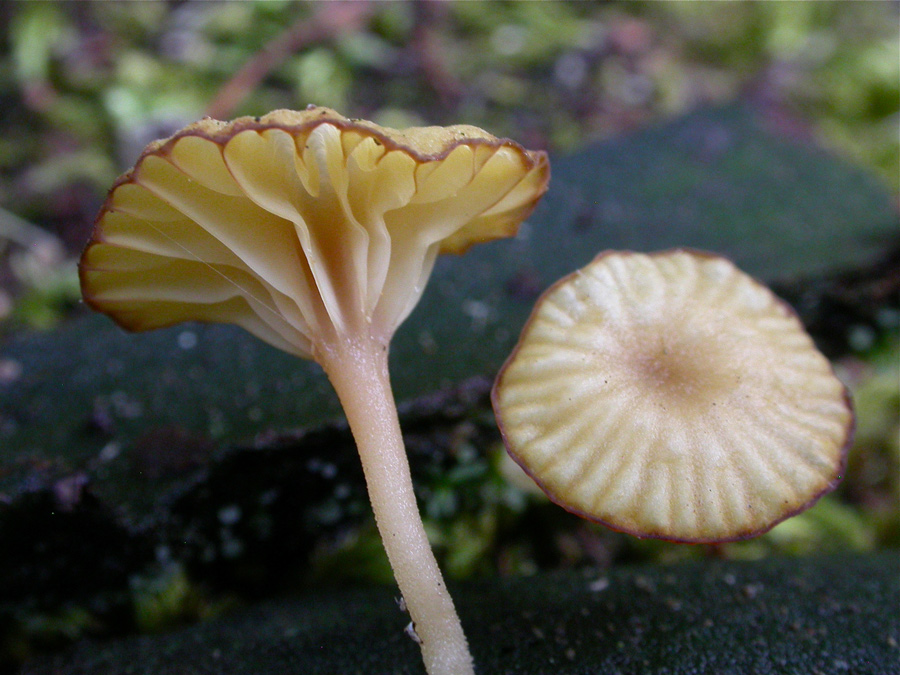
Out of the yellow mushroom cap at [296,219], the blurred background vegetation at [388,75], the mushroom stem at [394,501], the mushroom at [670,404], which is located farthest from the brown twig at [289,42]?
the mushroom at [670,404]

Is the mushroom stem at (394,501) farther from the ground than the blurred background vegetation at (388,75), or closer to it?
closer to it

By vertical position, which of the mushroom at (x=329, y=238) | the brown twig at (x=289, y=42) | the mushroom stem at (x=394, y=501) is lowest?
the mushroom stem at (x=394, y=501)

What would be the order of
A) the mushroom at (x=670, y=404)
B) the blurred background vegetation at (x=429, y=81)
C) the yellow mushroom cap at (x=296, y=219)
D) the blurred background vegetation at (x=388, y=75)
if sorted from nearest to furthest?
the yellow mushroom cap at (x=296, y=219)
the mushroom at (x=670, y=404)
the blurred background vegetation at (x=429, y=81)
the blurred background vegetation at (x=388, y=75)

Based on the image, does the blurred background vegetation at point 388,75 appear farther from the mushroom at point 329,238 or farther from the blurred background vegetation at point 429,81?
the mushroom at point 329,238

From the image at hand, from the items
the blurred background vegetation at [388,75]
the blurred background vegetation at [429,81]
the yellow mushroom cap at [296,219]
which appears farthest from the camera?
the blurred background vegetation at [388,75]

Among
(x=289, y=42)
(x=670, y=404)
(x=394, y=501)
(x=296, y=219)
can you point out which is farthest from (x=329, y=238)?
(x=289, y=42)

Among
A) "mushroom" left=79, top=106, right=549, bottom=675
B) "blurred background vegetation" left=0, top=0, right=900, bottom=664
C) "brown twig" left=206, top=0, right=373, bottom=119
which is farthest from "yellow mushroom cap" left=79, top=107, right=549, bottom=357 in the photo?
"brown twig" left=206, top=0, right=373, bottom=119

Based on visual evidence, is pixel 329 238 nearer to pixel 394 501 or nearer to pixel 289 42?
pixel 394 501

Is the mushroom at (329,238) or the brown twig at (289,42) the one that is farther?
the brown twig at (289,42)
